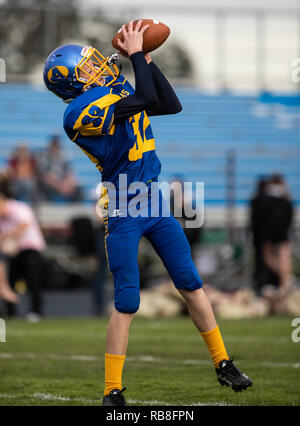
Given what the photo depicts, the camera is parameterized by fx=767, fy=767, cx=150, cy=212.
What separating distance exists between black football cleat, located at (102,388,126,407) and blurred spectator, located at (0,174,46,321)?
603 centimetres

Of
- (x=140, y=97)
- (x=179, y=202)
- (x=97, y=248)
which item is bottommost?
(x=140, y=97)

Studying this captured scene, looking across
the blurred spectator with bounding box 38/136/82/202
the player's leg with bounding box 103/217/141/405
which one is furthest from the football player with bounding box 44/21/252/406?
the blurred spectator with bounding box 38/136/82/202

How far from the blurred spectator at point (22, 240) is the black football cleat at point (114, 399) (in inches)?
237

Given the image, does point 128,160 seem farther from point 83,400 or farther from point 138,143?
point 83,400

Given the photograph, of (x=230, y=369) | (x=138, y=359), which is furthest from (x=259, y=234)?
(x=230, y=369)

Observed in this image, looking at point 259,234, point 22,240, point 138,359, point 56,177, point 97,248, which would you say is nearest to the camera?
point 138,359

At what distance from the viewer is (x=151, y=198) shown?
4281 mm

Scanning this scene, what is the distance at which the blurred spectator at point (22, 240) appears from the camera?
9.98 metres

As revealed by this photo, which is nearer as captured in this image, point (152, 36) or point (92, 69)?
point (92, 69)

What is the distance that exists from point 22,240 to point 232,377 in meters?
6.26

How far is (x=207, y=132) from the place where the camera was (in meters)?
18.7

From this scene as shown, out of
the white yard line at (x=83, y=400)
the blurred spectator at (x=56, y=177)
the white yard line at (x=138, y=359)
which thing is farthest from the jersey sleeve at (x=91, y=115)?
the blurred spectator at (x=56, y=177)

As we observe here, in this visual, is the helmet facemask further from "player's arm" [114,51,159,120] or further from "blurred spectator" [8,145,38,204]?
"blurred spectator" [8,145,38,204]
